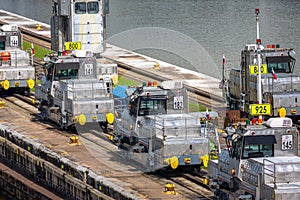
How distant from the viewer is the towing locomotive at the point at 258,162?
3017cm

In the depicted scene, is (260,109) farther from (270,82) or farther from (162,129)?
(270,82)

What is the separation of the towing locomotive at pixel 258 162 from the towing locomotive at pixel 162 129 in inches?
134

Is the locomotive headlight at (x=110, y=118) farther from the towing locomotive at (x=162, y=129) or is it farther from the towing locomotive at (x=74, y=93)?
the towing locomotive at (x=162, y=129)

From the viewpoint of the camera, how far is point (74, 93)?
45.8m

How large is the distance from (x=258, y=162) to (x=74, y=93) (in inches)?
632

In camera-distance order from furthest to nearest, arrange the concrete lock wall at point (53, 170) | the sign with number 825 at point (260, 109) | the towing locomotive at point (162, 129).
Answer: the sign with number 825 at point (260, 109) → the towing locomotive at point (162, 129) → the concrete lock wall at point (53, 170)

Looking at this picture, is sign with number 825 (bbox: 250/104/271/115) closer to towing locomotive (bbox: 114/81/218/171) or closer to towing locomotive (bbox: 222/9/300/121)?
towing locomotive (bbox: 114/81/218/171)

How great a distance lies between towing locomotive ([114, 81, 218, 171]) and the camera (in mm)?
37031

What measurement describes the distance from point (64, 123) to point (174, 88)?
314 inches

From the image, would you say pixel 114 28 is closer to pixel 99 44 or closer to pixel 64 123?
pixel 99 44

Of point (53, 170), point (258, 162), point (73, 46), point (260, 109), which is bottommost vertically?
point (53, 170)

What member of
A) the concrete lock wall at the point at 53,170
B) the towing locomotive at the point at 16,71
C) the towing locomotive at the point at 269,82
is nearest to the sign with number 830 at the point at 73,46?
the towing locomotive at the point at 16,71

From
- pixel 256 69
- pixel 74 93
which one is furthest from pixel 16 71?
pixel 256 69

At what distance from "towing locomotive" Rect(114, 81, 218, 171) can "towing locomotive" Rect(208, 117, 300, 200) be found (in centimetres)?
341
